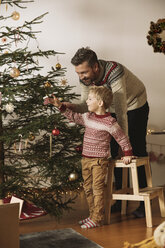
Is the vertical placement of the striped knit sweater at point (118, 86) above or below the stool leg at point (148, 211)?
above

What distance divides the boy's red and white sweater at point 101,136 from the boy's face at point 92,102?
0.20ft

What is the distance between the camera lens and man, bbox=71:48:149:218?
255 centimetres

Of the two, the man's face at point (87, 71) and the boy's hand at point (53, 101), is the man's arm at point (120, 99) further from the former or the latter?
the boy's hand at point (53, 101)

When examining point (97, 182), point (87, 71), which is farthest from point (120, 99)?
point (97, 182)

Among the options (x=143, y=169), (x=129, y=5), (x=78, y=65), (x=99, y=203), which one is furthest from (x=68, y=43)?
(x=99, y=203)

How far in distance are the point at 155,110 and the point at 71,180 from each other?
1.79 m

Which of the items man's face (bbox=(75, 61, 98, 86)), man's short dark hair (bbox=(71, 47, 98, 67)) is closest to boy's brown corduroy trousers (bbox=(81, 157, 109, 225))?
man's face (bbox=(75, 61, 98, 86))

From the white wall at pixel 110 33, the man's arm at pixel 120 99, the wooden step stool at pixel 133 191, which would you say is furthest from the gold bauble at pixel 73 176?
the white wall at pixel 110 33

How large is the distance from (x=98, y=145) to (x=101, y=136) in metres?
0.06

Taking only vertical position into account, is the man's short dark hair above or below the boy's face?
above

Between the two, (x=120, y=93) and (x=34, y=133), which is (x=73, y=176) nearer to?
(x=34, y=133)

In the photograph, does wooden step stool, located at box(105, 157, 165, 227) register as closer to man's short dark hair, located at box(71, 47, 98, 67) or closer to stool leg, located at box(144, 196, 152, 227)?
stool leg, located at box(144, 196, 152, 227)

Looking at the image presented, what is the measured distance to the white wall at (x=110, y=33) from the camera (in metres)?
3.73

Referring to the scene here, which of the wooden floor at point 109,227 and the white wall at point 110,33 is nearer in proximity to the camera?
the wooden floor at point 109,227
